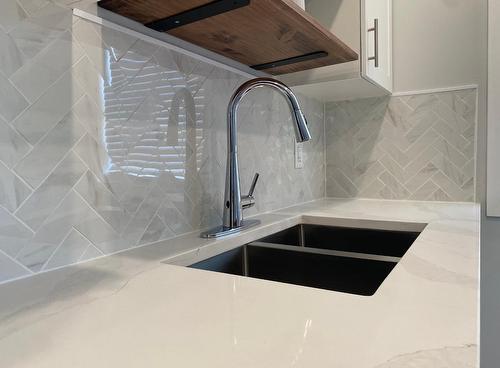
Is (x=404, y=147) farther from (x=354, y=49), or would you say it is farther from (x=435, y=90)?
(x=354, y=49)

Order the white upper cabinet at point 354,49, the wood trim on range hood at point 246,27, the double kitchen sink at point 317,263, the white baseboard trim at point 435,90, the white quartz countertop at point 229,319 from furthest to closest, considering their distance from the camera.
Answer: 1. the white baseboard trim at point 435,90
2. the white upper cabinet at point 354,49
3. the double kitchen sink at point 317,263
4. the wood trim on range hood at point 246,27
5. the white quartz countertop at point 229,319

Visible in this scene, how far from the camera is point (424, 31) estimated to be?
172 cm

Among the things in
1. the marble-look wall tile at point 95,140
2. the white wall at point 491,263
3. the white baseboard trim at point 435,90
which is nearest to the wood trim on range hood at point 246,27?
the marble-look wall tile at point 95,140

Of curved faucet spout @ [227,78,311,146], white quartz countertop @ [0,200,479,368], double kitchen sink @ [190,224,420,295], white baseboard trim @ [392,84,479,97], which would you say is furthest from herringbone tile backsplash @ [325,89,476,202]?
white quartz countertop @ [0,200,479,368]

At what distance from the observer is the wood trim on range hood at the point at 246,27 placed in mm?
775

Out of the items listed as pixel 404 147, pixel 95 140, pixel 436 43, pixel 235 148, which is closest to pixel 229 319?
pixel 95 140

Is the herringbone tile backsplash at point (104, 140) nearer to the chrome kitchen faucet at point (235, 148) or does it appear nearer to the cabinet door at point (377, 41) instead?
the chrome kitchen faucet at point (235, 148)

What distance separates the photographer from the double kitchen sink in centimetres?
90

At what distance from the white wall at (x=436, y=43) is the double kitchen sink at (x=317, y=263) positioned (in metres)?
0.92

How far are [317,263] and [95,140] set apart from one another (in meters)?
0.61

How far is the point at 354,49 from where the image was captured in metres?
1.33

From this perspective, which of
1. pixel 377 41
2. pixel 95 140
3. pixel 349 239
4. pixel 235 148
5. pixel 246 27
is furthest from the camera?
pixel 377 41

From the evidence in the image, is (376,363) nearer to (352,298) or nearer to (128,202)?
(352,298)

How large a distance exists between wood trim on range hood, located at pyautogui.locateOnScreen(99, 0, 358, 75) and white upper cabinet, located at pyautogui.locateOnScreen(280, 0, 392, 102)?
0.41 feet
